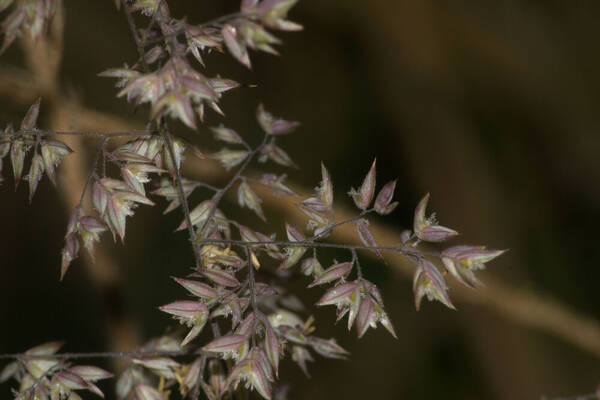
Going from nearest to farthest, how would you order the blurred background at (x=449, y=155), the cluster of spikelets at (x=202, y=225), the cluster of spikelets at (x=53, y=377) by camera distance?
the cluster of spikelets at (x=202, y=225), the cluster of spikelets at (x=53, y=377), the blurred background at (x=449, y=155)

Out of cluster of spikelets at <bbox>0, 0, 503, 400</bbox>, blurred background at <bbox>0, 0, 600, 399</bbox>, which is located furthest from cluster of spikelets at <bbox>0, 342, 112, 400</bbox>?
blurred background at <bbox>0, 0, 600, 399</bbox>

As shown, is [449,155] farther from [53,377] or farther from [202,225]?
[53,377]

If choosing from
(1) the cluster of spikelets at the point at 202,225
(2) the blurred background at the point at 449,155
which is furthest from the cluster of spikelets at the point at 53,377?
(2) the blurred background at the point at 449,155

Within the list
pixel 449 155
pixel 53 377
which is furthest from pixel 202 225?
pixel 449 155

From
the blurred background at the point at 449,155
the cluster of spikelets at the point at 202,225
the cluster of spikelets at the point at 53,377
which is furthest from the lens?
the blurred background at the point at 449,155

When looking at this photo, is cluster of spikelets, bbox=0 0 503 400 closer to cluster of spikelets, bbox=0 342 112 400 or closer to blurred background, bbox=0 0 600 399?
cluster of spikelets, bbox=0 342 112 400

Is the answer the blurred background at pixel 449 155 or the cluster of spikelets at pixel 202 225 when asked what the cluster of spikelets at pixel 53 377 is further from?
the blurred background at pixel 449 155

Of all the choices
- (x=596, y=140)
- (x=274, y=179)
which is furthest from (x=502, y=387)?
(x=274, y=179)

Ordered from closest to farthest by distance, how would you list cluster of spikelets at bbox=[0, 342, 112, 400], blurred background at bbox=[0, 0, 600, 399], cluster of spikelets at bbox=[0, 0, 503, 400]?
cluster of spikelets at bbox=[0, 0, 503, 400], cluster of spikelets at bbox=[0, 342, 112, 400], blurred background at bbox=[0, 0, 600, 399]

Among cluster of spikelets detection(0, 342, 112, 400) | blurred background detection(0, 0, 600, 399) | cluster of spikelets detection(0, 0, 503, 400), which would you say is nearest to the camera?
cluster of spikelets detection(0, 0, 503, 400)
